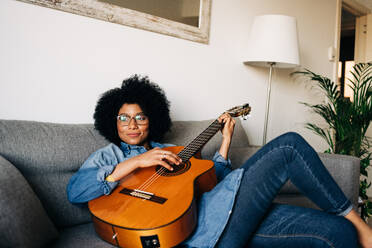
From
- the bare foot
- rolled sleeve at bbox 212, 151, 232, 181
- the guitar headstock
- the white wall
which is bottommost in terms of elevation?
the bare foot

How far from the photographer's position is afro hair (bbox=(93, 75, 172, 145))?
1489 mm

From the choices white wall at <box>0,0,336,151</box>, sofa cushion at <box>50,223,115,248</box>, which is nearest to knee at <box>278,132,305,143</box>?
sofa cushion at <box>50,223,115,248</box>

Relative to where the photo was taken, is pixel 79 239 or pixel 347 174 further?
pixel 347 174

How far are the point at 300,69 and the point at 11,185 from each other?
291 centimetres

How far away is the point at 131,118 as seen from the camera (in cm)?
141

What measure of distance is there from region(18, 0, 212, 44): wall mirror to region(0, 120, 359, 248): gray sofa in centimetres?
63

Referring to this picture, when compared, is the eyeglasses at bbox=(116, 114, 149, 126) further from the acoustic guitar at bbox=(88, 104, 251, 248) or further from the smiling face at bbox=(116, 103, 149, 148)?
the acoustic guitar at bbox=(88, 104, 251, 248)

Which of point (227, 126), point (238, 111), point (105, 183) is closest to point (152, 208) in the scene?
point (105, 183)

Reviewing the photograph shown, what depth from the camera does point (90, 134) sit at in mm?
1451

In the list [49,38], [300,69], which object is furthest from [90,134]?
[300,69]

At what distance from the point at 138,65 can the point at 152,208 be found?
44.3 inches

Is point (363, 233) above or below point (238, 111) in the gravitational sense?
below

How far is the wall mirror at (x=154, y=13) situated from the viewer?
1.59 meters

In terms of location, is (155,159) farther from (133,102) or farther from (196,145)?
(133,102)
